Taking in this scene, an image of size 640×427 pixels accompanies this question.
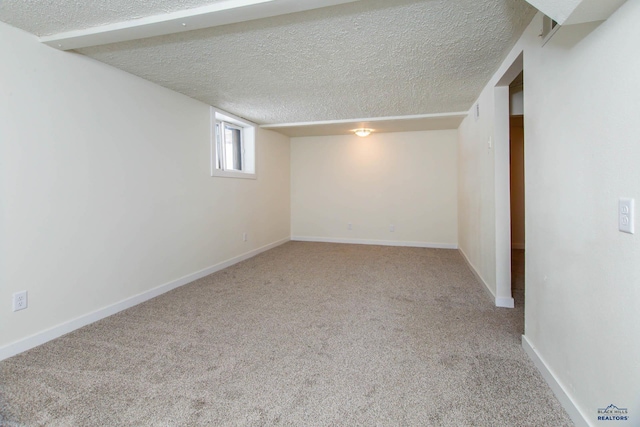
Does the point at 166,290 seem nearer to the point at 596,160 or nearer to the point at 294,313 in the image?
the point at 294,313

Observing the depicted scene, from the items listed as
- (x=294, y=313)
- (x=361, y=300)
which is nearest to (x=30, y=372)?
(x=294, y=313)

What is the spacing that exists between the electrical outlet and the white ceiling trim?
67.4 inches

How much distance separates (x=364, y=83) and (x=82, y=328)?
322 centimetres

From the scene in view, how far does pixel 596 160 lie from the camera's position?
3.90ft

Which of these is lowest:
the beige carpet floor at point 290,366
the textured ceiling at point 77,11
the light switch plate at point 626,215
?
the beige carpet floor at point 290,366

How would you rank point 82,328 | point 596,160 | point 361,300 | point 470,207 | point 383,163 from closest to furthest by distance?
point 596,160 → point 82,328 → point 361,300 → point 470,207 → point 383,163

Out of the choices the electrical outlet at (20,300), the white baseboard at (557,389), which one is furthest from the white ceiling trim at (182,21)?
the white baseboard at (557,389)

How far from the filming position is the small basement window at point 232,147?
12.8 ft

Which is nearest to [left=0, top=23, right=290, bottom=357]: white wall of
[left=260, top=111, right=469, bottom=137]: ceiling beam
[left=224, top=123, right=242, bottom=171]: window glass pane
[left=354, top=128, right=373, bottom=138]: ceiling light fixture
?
[left=224, top=123, right=242, bottom=171]: window glass pane

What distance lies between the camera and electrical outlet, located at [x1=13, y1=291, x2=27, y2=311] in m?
1.95

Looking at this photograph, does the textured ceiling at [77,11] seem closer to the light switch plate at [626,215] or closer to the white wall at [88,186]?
the white wall at [88,186]

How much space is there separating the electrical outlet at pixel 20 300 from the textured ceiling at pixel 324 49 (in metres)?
1.73

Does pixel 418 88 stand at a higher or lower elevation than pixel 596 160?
higher

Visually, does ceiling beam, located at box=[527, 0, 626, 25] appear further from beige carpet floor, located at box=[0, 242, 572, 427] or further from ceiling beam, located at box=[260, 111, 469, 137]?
ceiling beam, located at box=[260, 111, 469, 137]
